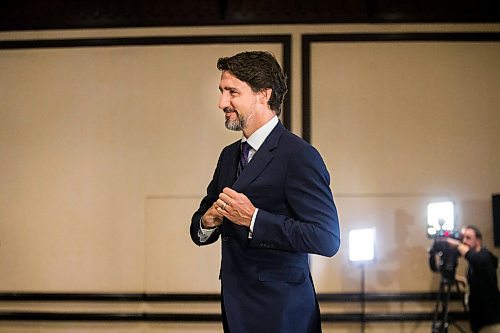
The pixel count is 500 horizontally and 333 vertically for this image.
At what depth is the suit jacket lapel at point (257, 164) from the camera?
63.8 inches

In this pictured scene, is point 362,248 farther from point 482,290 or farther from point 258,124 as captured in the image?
point 258,124

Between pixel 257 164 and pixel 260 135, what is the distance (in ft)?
0.32

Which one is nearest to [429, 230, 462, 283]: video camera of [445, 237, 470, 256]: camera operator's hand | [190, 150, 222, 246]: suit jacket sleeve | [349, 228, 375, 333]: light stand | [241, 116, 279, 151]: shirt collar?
[445, 237, 470, 256]: camera operator's hand

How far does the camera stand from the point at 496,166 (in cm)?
521

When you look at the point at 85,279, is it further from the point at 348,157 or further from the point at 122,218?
the point at 348,157

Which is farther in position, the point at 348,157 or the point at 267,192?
the point at 348,157

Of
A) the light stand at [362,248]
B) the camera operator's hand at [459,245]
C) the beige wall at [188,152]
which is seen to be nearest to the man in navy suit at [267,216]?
the camera operator's hand at [459,245]

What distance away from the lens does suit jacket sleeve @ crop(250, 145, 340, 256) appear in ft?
5.03

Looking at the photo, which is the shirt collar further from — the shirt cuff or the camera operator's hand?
the camera operator's hand

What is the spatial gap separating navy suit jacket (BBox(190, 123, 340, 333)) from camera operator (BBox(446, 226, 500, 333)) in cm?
319

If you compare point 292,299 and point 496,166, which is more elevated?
point 496,166

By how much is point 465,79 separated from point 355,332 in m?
2.17

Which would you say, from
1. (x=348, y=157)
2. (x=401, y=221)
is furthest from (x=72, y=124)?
(x=401, y=221)

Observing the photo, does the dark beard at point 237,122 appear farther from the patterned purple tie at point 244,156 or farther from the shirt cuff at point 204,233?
the shirt cuff at point 204,233
